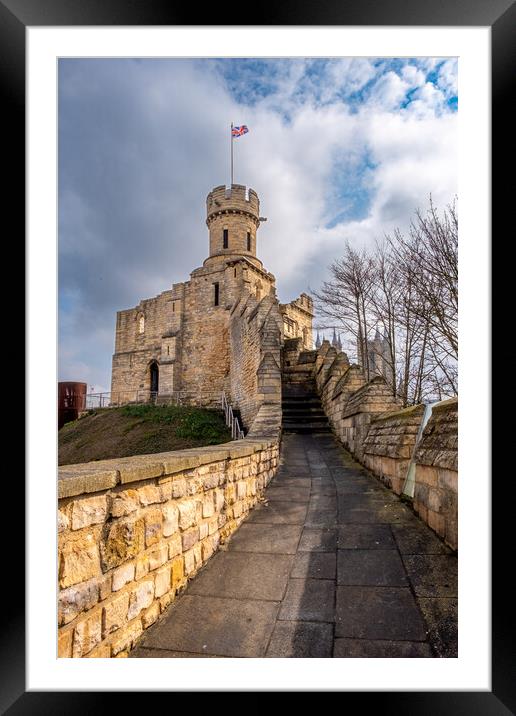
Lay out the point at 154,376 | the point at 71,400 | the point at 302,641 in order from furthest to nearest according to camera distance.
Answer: the point at 154,376, the point at 71,400, the point at 302,641

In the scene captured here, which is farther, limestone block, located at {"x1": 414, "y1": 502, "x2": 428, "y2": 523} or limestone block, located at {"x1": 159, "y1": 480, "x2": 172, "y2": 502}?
limestone block, located at {"x1": 414, "y1": 502, "x2": 428, "y2": 523}

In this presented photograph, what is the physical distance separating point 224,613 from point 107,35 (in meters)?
3.51

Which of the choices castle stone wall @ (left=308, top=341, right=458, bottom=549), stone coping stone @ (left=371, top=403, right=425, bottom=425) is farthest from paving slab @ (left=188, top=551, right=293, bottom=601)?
stone coping stone @ (left=371, top=403, right=425, bottom=425)

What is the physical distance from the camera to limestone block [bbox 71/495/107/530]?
1.92 metres

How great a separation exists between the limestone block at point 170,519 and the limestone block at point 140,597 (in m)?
0.32

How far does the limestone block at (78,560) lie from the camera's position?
6.11 feet

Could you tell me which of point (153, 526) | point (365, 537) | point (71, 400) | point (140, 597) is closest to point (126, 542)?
point (153, 526)

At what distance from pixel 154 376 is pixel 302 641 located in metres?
31.8

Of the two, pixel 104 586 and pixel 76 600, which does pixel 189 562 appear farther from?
pixel 76 600

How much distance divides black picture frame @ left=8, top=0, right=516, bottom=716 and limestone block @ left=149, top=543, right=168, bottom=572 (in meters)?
0.79

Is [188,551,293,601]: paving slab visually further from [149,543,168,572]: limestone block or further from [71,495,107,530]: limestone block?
[71,495,107,530]: limestone block

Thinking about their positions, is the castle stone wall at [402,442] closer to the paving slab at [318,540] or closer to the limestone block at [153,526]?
the paving slab at [318,540]

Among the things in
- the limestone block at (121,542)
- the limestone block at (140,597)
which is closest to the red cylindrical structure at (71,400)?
the limestone block at (140,597)

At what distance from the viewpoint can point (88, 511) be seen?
78.7 inches
